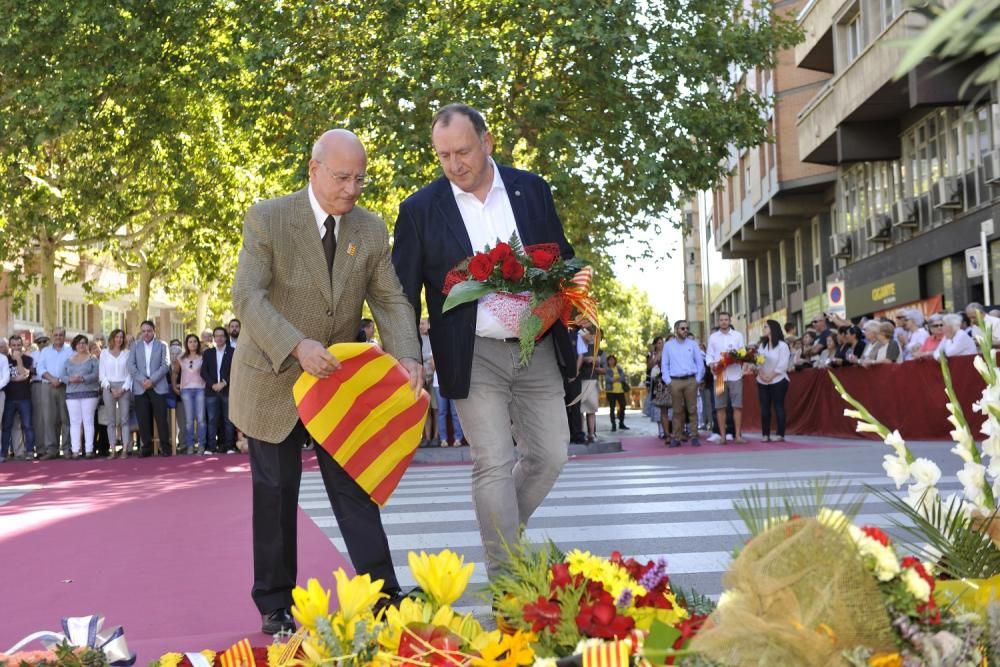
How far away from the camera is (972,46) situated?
1414 mm

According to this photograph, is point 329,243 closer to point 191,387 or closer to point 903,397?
point 903,397

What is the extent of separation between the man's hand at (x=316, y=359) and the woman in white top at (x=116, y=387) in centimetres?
1837

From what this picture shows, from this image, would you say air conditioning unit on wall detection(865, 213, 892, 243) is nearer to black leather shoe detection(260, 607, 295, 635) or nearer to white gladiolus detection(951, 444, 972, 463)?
black leather shoe detection(260, 607, 295, 635)

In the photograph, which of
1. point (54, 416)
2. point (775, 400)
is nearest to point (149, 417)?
point (54, 416)

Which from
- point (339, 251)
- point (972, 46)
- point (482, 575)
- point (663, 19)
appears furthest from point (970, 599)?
point (663, 19)

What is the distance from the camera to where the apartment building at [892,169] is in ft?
91.5

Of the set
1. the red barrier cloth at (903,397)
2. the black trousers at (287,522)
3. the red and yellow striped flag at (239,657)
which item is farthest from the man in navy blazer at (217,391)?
the red and yellow striped flag at (239,657)

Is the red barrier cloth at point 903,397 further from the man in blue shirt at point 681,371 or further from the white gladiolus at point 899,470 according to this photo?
the white gladiolus at point 899,470

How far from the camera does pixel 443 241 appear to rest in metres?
5.57

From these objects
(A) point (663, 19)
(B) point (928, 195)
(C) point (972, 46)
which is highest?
(A) point (663, 19)

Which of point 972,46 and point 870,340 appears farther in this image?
point 870,340

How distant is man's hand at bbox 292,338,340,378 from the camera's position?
16.4 feet

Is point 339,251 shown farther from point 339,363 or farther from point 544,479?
point 544,479

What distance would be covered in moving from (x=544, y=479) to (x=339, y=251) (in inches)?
50.5
